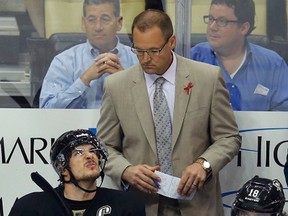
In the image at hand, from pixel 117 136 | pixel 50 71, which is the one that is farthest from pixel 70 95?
pixel 117 136

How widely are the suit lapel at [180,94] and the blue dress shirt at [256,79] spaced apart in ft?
1.80

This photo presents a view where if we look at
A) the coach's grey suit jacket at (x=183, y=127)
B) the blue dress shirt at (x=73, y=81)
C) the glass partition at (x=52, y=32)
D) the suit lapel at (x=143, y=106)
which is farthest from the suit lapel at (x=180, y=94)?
the blue dress shirt at (x=73, y=81)

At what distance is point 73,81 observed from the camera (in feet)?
21.9

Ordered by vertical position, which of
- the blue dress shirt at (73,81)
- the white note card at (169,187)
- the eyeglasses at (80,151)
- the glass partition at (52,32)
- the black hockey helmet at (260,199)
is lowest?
the white note card at (169,187)

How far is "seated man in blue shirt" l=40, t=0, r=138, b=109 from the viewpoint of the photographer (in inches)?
261

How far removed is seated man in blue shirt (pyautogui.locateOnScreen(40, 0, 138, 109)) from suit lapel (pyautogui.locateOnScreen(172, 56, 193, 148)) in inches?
24.8

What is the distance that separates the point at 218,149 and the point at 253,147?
73 centimetres

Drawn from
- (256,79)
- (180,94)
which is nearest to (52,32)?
(180,94)

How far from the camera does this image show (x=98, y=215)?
5.52 m

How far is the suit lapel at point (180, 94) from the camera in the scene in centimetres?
606

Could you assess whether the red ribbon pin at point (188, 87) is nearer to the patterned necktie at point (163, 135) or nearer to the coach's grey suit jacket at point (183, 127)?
the coach's grey suit jacket at point (183, 127)

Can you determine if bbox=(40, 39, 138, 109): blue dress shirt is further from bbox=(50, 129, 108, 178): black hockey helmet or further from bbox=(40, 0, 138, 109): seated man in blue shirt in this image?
bbox=(50, 129, 108, 178): black hockey helmet

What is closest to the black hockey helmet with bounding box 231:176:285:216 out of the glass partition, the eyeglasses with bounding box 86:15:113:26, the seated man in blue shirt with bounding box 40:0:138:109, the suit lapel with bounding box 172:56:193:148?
the suit lapel with bounding box 172:56:193:148

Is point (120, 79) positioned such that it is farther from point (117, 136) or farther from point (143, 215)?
point (143, 215)
